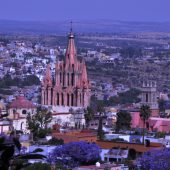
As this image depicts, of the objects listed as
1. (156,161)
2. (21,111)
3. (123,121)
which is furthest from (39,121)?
(156,161)

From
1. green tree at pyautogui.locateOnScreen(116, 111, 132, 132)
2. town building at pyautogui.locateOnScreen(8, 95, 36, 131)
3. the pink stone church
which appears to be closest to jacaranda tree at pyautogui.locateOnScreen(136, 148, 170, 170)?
town building at pyautogui.locateOnScreen(8, 95, 36, 131)

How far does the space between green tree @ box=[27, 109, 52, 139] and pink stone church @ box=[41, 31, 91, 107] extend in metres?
3.92

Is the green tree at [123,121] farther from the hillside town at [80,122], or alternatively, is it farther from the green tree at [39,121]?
the green tree at [39,121]

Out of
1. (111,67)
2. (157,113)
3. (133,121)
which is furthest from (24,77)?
(133,121)

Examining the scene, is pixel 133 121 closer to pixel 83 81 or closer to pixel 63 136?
pixel 83 81

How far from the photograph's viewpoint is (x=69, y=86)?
51031mm

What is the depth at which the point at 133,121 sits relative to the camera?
49656mm

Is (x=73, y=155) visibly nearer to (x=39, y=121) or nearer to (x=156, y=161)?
(x=156, y=161)

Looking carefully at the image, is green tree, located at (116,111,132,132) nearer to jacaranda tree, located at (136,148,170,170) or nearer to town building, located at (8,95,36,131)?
town building, located at (8,95,36,131)

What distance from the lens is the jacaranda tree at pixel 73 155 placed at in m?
27.6

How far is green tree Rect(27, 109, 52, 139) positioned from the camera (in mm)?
40594

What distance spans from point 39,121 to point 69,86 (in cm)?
743

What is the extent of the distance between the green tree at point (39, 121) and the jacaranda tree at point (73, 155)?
1082cm

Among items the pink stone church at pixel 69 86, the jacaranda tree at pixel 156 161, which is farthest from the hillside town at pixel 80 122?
the jacaranda tree at pixel 156 161
